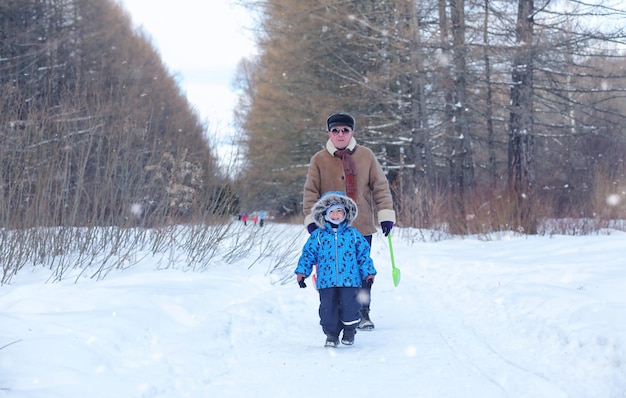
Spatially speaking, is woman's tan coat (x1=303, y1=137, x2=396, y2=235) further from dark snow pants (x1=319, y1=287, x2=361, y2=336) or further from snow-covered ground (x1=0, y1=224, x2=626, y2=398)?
snow-covered ground (x1=0, y1=224, x2=626, y2=398)

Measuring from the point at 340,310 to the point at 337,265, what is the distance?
39cm

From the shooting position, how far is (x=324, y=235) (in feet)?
17.4

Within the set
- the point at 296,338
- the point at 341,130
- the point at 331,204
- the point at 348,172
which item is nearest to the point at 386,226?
the point at 348,172

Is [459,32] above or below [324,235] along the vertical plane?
above

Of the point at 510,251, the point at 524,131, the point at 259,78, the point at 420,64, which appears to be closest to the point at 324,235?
the point at 510,251

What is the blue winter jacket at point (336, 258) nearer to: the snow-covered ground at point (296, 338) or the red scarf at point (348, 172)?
the snow-covered ground at point (296, 338)

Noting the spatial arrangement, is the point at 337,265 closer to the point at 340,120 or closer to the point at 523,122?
the point at 340,120

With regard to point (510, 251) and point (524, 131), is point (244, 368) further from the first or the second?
point (524, 131)

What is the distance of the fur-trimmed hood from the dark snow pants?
0.58 meters

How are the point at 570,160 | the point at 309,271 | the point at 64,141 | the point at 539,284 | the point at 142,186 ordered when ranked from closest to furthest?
the point at 309,271 → the point at 539,284 → the point at 64,141 → the point at 142,186 → the point at 570,160

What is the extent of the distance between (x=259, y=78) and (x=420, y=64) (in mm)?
9752

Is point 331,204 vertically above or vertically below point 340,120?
below

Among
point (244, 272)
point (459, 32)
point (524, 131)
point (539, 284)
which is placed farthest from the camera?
point (459, 32)

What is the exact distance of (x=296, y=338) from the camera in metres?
5.53
